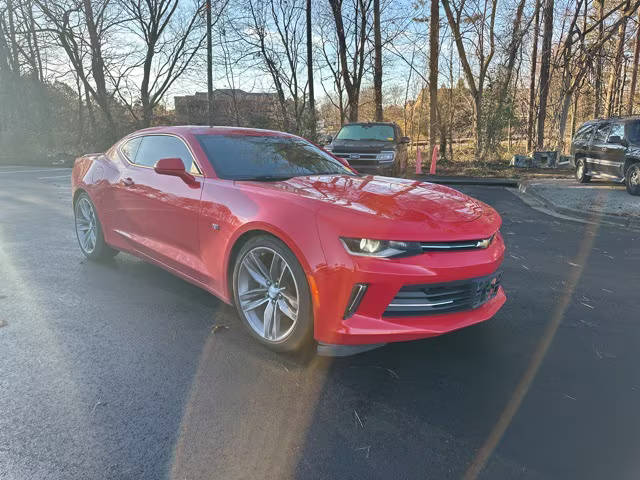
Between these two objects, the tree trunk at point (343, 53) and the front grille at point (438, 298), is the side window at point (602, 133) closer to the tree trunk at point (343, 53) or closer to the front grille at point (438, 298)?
the tree trunk at point (343, 53)

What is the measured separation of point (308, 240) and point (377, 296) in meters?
0.52

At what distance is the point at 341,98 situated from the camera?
24703 millimetres

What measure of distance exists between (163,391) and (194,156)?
1.95 meters

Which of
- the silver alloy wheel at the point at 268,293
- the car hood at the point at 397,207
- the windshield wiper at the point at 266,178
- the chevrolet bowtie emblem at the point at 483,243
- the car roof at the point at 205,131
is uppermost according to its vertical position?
the car roof at the point at 205,131

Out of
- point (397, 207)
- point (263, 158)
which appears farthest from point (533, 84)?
point (397, 207)

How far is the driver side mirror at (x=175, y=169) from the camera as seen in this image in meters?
3.55

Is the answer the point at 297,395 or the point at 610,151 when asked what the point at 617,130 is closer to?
the point at 610,151

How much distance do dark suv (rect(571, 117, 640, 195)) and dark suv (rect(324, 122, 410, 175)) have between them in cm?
488

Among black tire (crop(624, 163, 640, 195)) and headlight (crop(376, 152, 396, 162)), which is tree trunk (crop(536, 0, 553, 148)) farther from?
headlight (crop(376, 152, 396, 162))

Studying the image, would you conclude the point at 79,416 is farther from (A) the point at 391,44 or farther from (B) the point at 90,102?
(B) the point at 90,102

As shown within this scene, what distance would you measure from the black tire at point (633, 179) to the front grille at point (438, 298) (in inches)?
372

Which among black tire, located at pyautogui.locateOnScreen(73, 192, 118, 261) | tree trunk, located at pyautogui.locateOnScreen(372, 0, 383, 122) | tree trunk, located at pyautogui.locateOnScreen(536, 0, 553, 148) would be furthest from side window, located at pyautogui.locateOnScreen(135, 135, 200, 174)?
tree trunk, located at pyautogui.locateOnScreen(536, 0, 553, 148)

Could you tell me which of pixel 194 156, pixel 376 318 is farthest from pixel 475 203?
pixel 194 156

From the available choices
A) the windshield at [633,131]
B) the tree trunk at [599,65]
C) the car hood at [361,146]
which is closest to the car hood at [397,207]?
the car hood at [361,146]
